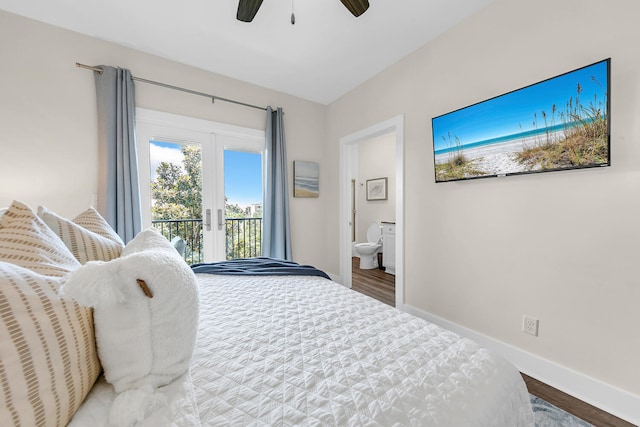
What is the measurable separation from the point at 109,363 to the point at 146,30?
8.96 ft

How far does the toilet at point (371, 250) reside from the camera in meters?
4.52

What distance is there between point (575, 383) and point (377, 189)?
13.3 ft

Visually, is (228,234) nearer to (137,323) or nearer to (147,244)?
(147,244)

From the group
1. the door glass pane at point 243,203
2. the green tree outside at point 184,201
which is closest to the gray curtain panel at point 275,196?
the door glass pane at point 243,203

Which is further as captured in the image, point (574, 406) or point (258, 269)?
point (258, 269)

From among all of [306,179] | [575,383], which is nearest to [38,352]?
[575,383]

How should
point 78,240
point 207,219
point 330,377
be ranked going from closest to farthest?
point 330,377, point 78,240, point 207,219

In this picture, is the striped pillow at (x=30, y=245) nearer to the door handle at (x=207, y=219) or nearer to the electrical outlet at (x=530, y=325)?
the door handle at (x=207, y=219)

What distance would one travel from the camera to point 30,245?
0.63m

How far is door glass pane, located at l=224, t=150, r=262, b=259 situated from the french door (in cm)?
6

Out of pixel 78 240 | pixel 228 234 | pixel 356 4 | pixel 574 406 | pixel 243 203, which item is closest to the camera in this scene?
pixel 78 240

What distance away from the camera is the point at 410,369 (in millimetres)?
818

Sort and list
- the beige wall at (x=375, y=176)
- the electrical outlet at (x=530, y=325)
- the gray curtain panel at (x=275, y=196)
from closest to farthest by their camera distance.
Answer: the electrical outlet at (x=530, y=325) → the gray curtain panel at (x=275, y=196) → the beige wall at (x=375, y=176)

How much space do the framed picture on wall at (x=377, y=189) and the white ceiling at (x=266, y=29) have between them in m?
2.60
